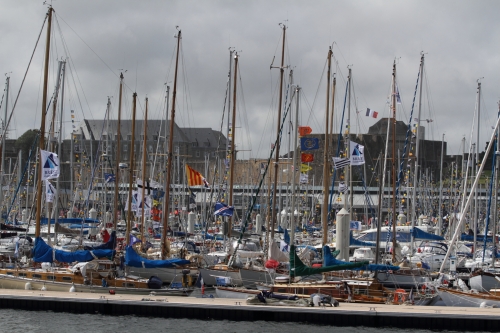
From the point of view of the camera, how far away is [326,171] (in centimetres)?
4266

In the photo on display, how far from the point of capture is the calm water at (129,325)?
29406 millimetres

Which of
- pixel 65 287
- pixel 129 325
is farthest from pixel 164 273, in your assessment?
pixel 129 325

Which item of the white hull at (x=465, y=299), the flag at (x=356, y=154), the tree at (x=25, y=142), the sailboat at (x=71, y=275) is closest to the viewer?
the white hull at (x=465, y=299)

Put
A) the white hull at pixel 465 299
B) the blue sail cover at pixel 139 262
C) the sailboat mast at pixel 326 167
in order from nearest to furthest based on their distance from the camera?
the white hull at pixel 465 299 → the blue sail cover at pixel 139 262 → the sailboat mast at pixel 326 167

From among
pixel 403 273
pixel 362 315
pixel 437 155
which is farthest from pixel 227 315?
pixel 437 155

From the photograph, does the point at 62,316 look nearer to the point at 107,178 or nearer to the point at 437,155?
the point at 107,178

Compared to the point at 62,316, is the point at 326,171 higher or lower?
higher

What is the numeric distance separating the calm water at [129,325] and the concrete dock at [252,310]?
1.08 feet

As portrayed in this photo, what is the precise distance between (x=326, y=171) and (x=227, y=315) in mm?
13640

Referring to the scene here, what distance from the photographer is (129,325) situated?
30344 mm

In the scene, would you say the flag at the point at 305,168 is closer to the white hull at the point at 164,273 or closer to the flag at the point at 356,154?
the flag at the point at 356,154

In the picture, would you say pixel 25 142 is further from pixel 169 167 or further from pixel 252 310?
pixel 252 310

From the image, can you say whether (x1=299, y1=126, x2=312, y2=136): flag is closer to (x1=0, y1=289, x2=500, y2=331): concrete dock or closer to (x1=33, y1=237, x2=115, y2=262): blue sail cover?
(x1=0, y1=289, x2=500, y2=331): concrete dock

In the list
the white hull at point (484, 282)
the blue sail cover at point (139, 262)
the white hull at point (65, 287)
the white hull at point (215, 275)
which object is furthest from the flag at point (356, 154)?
the white hull at point (65, 287)
